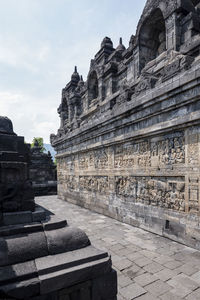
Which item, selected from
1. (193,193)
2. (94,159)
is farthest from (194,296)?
(94,159)

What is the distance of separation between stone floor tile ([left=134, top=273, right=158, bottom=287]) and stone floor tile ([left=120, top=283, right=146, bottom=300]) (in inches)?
3.7

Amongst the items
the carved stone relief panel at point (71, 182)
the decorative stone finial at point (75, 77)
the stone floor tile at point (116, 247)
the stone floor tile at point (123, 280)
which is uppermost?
the decorative stone finial at point (75, 77)

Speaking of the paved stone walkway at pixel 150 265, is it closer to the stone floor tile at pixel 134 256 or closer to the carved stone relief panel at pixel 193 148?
the stone floor tile at pixel 134 256

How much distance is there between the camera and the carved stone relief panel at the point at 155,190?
→ 457 cm

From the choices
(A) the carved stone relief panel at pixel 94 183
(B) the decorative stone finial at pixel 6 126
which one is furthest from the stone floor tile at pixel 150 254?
(A) the carved stone relief panel at pixel 94 183

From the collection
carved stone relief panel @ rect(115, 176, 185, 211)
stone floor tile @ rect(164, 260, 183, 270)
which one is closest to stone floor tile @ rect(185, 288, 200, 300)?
stone floor tile @ rect(164, 260, 183, 270)

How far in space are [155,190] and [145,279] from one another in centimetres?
257

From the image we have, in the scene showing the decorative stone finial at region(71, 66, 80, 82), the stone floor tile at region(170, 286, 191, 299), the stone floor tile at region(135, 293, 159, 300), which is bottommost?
the stone floor tile at region(135, 293, 159, 300)

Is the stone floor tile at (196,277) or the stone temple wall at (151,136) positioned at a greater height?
the stone temple wall at (151,136)

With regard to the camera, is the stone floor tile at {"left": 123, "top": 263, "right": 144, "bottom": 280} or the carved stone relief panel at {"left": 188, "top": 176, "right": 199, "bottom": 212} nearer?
the stone floor tile at {"left": 123, "top": 263, "right": 144, "bottom": 280}

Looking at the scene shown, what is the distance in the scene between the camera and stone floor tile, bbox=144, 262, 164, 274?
322 cm

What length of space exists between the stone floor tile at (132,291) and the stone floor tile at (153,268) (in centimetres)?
48

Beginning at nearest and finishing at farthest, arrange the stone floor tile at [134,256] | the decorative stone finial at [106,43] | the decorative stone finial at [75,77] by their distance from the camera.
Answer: the stone floor tile at [134,256] < the decorative stone finial at [106,43] < the decorative stone finial at [75,77]

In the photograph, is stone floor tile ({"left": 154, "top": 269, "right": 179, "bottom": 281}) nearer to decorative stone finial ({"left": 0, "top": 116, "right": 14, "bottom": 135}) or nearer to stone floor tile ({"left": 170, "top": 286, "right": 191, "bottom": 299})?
stone floor tile ({"left": 170, "top": 286, "right": 191, "bottom": 299})
